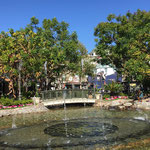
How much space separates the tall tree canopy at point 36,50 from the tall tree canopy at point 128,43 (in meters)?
5.58

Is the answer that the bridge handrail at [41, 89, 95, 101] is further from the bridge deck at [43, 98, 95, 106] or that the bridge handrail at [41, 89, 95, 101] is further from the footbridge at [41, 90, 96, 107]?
the bridge deck at [43, 98, 95, 106]

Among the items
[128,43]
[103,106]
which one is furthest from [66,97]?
[128,43]

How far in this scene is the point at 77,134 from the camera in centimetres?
1103

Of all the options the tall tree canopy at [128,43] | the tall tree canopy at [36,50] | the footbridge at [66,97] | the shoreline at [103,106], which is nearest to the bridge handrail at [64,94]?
the footbridge at [66,97]

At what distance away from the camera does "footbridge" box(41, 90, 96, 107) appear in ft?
88.4

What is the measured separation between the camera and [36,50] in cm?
2844

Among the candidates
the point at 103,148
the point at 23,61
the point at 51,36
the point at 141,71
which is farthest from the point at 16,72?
the point at 103,148

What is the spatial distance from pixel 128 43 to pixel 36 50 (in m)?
15.7

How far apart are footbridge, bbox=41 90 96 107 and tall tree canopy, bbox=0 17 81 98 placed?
14.3 feet

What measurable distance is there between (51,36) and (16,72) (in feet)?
38.2

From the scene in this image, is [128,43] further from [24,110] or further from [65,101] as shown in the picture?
[24,110]

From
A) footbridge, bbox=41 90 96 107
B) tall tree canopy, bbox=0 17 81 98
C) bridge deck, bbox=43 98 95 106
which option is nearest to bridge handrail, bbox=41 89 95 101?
footbridge, bbox=41 90 96 107

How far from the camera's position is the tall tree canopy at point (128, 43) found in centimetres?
3055

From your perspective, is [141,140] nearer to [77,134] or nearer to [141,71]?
[77,134]
